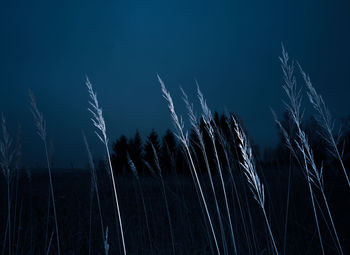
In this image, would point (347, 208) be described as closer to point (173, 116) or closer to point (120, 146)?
point (173, 116)

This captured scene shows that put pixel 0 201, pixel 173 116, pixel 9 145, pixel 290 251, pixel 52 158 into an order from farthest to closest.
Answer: pixel 0 201 < pixel 52 158 < pixel 290 251 < pixel 9 145 < pixel 173 116

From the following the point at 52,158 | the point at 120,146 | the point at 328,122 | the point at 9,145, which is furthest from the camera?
the point at 120,146

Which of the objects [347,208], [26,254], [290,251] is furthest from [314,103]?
[347,208]

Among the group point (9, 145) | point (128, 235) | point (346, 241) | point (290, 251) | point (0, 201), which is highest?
point (9, 145)

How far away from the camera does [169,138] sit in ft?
108

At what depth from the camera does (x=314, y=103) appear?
1505 mm

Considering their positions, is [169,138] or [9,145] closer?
[9,145]

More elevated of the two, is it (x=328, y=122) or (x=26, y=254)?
(x=328, y=122)

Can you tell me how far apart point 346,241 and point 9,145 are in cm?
429

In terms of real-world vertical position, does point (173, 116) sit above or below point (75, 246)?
above

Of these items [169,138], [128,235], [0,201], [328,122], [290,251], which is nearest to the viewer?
[328,122]

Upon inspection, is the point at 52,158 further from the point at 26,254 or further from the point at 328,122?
the point at 328,122

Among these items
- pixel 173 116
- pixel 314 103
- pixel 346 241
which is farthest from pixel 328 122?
pixel 346 241

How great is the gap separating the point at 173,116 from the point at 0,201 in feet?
19.9
